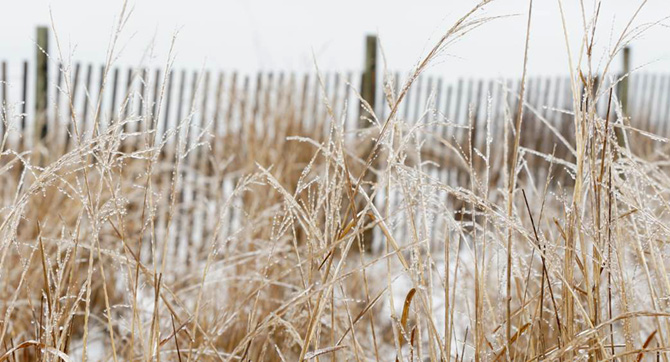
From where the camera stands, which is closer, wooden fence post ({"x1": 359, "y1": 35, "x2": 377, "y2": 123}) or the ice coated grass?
the ice coated grass

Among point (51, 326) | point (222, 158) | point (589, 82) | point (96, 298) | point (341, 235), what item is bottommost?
point (96, 298)

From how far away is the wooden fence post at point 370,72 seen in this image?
265 inches

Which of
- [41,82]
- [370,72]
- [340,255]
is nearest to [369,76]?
[370,72]

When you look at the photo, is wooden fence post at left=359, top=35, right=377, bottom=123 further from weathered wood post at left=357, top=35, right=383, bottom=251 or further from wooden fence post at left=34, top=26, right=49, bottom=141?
wooden fence post at left=34, top=26, right=49, bottom=141

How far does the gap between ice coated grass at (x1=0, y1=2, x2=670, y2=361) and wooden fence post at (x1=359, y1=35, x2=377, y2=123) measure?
0.85 metres

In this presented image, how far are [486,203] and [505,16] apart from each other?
25cm

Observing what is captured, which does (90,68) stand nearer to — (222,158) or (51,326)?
(222,158)

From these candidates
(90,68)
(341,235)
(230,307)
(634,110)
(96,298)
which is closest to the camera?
(341,235)

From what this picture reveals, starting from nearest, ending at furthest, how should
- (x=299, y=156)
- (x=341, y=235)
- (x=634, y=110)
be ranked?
(x=341, y=235), (x=299, y=156), (x=634, y=110)

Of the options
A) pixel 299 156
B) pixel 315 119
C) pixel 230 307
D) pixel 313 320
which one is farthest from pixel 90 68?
pixel 313 320

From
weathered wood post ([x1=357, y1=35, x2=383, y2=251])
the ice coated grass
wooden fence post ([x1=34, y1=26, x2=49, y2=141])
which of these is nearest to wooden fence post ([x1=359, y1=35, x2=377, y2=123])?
weathered wood post ([x1=357, y1=35, x2=383, y2=251])

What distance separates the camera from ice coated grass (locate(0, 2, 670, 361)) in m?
1.08

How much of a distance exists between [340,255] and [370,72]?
3431 millimetres

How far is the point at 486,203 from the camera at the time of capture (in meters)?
1.08
